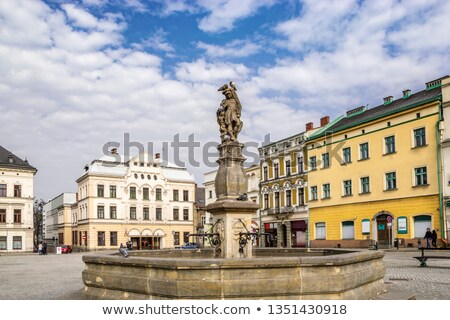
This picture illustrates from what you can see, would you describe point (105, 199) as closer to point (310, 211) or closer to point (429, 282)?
point (310, 211)

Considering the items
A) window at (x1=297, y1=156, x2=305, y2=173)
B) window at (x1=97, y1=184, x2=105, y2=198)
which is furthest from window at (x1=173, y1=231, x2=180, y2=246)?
window at (x1=297, y1=156, x2=305, y2=173)

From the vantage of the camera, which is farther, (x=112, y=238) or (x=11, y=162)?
(x=112, y=238)

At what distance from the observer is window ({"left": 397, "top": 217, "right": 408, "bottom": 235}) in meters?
34.7

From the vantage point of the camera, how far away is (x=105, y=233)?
59.9 m

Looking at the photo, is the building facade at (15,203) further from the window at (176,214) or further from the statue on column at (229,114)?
the statue on column at (229,114)

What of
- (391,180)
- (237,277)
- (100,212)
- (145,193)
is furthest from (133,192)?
(237,277)

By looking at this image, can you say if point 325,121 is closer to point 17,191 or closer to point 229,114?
point 17,191

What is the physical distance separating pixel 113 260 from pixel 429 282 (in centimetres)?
859

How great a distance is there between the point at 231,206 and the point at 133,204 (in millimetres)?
52627

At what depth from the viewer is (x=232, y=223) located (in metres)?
11.9

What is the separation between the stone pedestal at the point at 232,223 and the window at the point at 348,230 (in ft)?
97.6

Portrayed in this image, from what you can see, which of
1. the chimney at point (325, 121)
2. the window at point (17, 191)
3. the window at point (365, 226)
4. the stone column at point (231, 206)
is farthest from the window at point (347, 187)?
the window at point (17, 191)

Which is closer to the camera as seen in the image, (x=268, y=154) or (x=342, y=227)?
(x=342, y=227)
